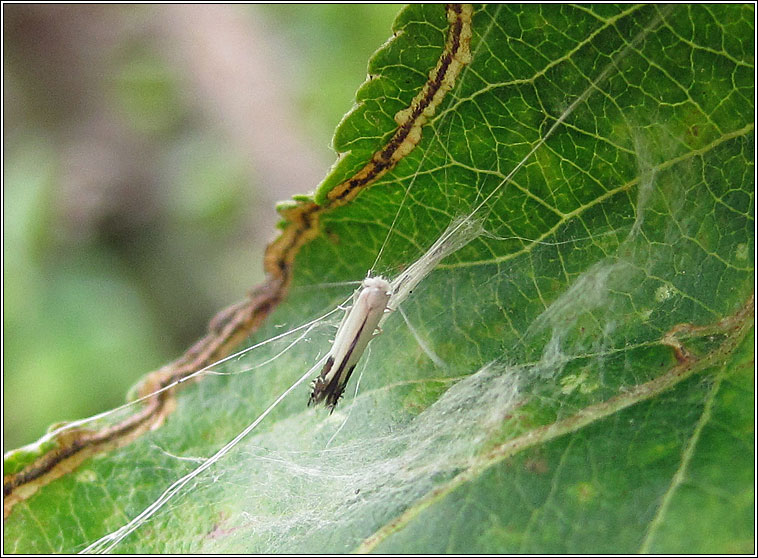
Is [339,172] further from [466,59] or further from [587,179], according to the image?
[587,179]

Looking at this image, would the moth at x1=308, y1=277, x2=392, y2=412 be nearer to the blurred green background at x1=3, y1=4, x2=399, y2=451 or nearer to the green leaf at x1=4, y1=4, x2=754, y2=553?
the green leaf at x1=4, y1=4, x2=754, y2=553

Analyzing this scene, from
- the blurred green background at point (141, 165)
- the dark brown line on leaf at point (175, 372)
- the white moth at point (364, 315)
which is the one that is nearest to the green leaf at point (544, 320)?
the white moth at point (364, 315)

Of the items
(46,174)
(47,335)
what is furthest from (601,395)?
(46,174)

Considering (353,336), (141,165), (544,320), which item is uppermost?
(141,165)

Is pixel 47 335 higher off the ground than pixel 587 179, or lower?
higher

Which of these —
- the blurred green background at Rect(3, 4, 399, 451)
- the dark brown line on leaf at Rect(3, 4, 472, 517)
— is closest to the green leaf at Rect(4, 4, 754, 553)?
the dark brown line on leaf at Rect(3, 4, 472, 517)

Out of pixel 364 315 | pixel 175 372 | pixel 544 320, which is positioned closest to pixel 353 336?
pixel 364 315

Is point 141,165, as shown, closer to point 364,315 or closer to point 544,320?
point 364,315

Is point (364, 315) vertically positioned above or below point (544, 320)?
above
